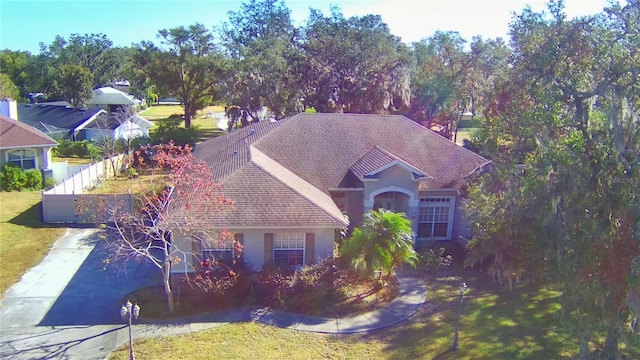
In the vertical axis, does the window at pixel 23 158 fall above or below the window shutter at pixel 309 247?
above

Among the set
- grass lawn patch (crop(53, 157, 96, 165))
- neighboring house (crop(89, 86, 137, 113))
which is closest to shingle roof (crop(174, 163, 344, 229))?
grass lawn patch (crop(53, 157, 96, 165))

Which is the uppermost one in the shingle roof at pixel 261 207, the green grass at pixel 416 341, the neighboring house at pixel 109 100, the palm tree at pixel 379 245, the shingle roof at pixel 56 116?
the neighboring house at pixel 109 100

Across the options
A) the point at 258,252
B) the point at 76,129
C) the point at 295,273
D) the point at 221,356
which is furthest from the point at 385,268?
the point at 76,129

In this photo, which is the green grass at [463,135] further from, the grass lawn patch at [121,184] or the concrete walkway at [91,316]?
the concrete walkway at [91,316]

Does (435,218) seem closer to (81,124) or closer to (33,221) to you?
(33,221)

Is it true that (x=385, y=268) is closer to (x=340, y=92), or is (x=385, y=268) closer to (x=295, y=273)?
(x=295, y=273)

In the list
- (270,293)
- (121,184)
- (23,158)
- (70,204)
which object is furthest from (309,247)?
(23,158)

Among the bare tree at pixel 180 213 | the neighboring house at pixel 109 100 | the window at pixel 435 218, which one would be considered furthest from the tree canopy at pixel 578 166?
the neighboring house at pixel 109 100
